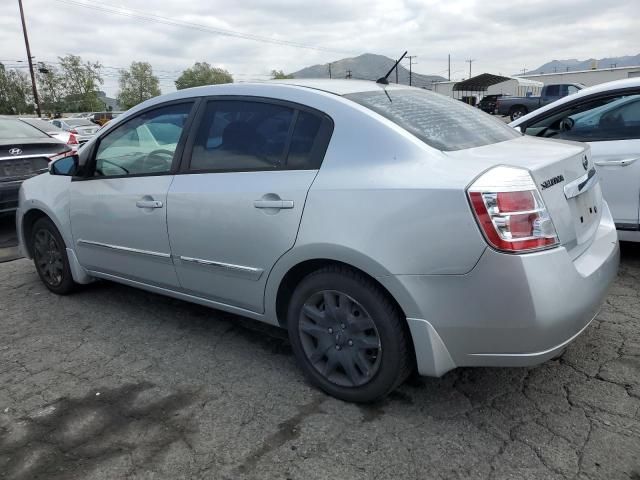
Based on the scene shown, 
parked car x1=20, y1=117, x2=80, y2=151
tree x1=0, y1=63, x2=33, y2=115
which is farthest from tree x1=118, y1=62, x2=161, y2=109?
parked car x1=20, y1=117, x2=80, y2=151

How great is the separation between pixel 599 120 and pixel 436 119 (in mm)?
2437

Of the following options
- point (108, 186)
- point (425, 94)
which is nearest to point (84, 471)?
point (108, 186)

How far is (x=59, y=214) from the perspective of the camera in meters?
4.12

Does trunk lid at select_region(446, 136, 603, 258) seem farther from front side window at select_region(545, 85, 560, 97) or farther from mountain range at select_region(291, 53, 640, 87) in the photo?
front side window at select_region(545, 85, 560, 97)

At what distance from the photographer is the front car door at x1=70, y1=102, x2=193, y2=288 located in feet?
11.0

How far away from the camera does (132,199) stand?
3.49 metres

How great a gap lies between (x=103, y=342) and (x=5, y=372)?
579 mm

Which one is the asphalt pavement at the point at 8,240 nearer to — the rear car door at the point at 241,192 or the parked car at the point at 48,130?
the parked car at the point at 48,130

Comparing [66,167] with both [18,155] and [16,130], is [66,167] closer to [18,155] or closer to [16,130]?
[18,155]

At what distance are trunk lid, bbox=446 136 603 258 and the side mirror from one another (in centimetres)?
283

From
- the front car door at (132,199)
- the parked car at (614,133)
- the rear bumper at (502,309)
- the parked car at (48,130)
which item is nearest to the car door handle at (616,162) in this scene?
the parked car at (614,133)

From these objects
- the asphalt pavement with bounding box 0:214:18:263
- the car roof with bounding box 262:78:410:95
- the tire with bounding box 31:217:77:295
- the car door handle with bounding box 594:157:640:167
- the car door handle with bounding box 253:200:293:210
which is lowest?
the asphalt pavement with bounding box 0:214:18:263

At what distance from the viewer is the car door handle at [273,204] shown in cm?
269

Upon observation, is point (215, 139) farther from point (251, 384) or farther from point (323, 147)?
point (251, 384)
